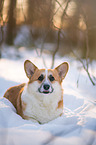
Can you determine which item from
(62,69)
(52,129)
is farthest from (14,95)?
(52,129)

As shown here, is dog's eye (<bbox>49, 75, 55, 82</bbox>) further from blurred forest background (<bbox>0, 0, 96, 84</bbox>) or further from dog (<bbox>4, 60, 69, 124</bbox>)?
blurred forest background (<bbox>0, 0, 96, 84</bbox>)

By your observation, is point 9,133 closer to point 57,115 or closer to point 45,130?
point 45,130

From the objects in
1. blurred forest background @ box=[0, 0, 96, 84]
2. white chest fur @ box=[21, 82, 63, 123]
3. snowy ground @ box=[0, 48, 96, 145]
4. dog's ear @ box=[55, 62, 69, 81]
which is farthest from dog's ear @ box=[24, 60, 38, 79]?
blurred forest background @ box=[0, 0, 96, 84]

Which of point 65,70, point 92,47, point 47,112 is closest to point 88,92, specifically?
point 65,70

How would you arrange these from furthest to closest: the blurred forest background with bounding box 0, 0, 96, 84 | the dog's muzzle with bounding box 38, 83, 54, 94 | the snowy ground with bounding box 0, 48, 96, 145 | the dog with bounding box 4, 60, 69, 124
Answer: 1. the blurred forest background with bounding box 0, 0, 96, 84
2. the dog with bounding box 4, 60, 69, 124
3. the dog's muzzle with bounding box 38, 83, 54, 94
4. the snowy ground with bounding box 0, 48, 96, 145

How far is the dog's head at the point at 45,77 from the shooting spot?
7.83ft

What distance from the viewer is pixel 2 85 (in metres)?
4.10

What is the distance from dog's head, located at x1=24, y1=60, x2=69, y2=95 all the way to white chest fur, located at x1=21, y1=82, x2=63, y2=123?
0.17 ft

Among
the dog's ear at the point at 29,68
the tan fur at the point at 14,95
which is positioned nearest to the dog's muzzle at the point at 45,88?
the dog's ear at the point at 29,68

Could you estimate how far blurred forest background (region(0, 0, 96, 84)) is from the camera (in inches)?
159

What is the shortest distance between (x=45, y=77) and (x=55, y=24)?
2.15 m

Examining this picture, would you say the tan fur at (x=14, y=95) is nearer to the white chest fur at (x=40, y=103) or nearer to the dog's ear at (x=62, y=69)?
the white chest fur at (x=40, y=103)

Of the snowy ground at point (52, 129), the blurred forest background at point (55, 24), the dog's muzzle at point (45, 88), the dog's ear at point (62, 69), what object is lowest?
the snowy ground at point (52, 129)

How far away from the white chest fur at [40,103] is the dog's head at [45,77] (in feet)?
0.17
